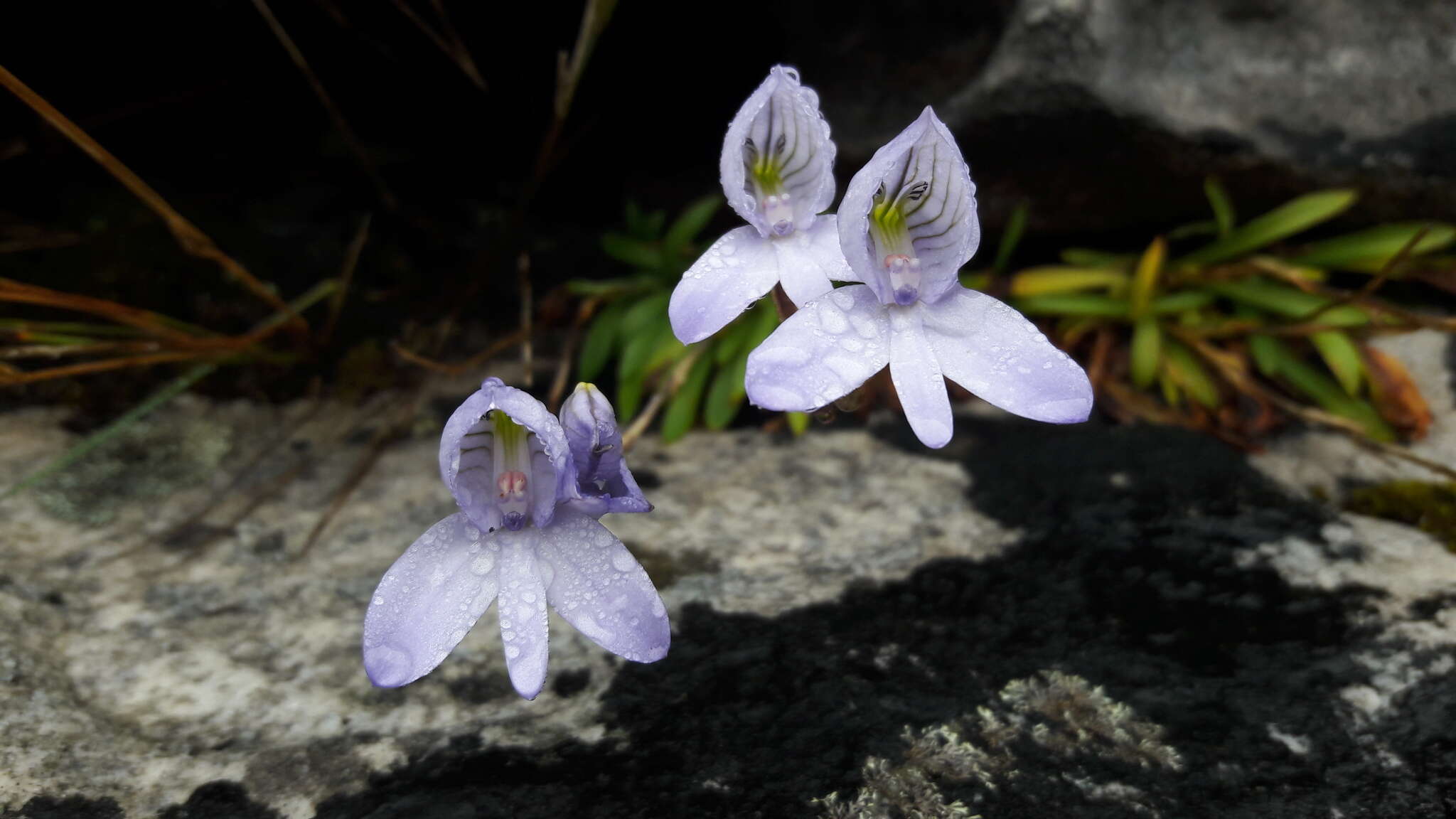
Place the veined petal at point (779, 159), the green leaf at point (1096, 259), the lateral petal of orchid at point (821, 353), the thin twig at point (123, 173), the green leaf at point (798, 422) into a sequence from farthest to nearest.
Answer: the green leaf at point (1096, 259) → the green leaf at point (798, 422) → the thin twig at point (123, 173) → the veined petal at point (779, 159) → the lateral petal of orchid at point (821, 353)

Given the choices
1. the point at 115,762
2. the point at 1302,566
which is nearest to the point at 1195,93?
the point at 1302,566

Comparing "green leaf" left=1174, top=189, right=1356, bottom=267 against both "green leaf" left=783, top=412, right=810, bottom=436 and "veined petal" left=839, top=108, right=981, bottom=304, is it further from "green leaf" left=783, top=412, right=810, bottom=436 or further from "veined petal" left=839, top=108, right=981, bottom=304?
"veined petal" left=839, top=108, right=981, bottom=304

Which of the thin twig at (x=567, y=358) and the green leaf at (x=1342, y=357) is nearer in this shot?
the thin twig at (x=567, y=358)

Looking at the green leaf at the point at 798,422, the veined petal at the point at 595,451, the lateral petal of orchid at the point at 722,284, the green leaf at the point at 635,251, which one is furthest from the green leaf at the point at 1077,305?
the veined petal at the point at 595,451

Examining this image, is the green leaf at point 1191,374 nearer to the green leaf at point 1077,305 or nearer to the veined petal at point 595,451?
the green leaf at point 1077,305

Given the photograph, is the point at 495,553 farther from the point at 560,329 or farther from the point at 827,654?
the point at 560,329

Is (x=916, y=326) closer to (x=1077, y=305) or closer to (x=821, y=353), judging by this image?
(x=821, y=353)

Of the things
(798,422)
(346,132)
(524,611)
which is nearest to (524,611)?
(524,611)
